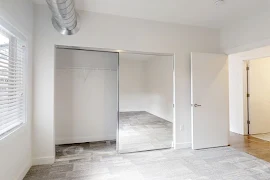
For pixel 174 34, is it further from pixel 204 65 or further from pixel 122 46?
pixel 122 46

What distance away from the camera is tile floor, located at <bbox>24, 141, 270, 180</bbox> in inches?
91.2

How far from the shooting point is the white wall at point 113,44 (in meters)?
2.67

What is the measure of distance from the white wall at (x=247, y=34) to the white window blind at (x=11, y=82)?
3.86m

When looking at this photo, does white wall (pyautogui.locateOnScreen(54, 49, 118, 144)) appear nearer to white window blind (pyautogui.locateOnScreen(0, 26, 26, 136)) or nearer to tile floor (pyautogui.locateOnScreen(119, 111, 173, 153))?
tile floor (pyautogui.locateOnScreen(119, 111, 173, 153))

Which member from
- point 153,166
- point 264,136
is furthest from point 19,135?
point 264,136

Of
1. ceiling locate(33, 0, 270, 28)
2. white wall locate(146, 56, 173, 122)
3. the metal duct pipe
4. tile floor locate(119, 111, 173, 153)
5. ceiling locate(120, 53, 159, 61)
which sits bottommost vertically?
tile floor locate(119, 111, 173, 153)

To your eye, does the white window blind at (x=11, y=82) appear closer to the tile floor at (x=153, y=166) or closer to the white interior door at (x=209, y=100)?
the tile floor at (x=153, y=166)

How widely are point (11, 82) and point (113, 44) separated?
5.53 ft

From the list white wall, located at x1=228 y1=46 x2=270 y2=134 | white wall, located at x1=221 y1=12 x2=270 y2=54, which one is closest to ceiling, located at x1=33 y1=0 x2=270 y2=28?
white wall, located at x1=221 y1=12 x2=270 y2=54

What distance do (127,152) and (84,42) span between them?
7.27ft

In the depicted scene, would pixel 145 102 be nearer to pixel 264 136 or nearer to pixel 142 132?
pixel 142 132

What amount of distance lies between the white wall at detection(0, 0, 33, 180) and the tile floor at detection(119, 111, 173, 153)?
5.20ft

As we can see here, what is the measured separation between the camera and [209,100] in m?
3.45

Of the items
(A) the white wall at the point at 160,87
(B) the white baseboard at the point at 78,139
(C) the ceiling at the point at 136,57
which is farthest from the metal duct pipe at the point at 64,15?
(B) the white baseboard at the point at 78,139
